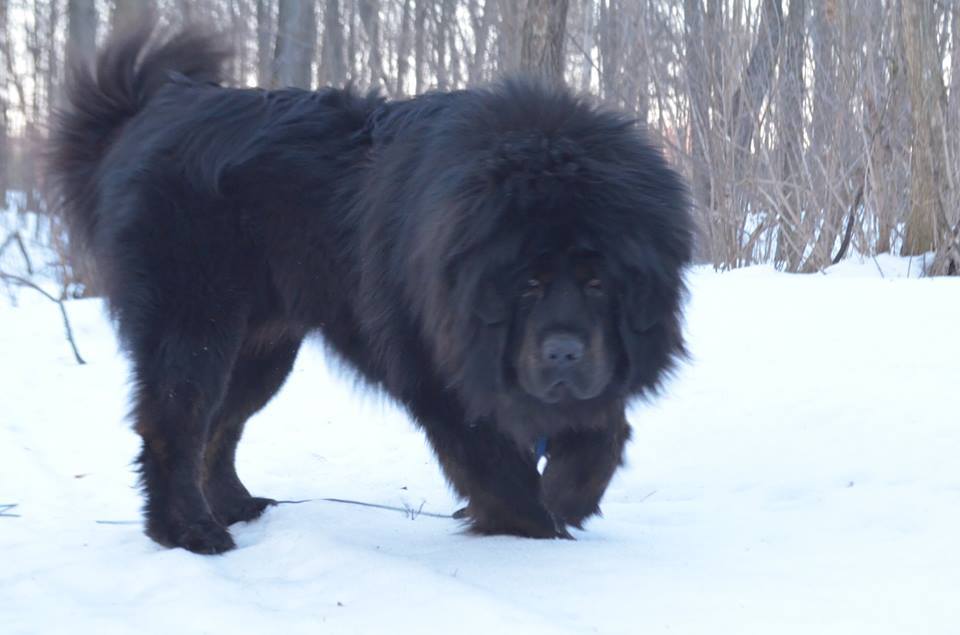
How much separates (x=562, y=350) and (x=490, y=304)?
0.29 m

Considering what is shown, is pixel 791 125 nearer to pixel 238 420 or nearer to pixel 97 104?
pixel 238 420

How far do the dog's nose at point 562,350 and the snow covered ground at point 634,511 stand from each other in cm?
61

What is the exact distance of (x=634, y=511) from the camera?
4363mm

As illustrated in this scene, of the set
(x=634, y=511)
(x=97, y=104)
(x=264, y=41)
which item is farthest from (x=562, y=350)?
(x=264, y=41)

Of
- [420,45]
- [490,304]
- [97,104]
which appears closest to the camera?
[490,304]

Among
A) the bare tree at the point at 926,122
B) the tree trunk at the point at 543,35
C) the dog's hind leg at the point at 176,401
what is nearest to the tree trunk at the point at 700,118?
the bare tree at the point at 926,122

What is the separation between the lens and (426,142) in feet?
12.9

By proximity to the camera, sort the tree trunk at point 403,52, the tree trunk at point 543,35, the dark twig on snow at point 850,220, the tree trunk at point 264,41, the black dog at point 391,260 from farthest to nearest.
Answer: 1. the tree trunk at point 403,52
2. the tree trunk at point 264,41
3. the dark twig on snow at point 850,220
4. the tree trunk at point 543,35
5. the black dog at point 391,260

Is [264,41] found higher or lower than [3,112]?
higher

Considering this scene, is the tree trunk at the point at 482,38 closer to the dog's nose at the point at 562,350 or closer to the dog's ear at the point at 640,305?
the dog's ear at the point at 640,305

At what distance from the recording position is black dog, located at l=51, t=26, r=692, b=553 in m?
3.46

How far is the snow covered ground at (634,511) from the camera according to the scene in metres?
2.88

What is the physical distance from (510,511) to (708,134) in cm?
714

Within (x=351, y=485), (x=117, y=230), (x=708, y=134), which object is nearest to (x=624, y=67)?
(x=708, y=134)
